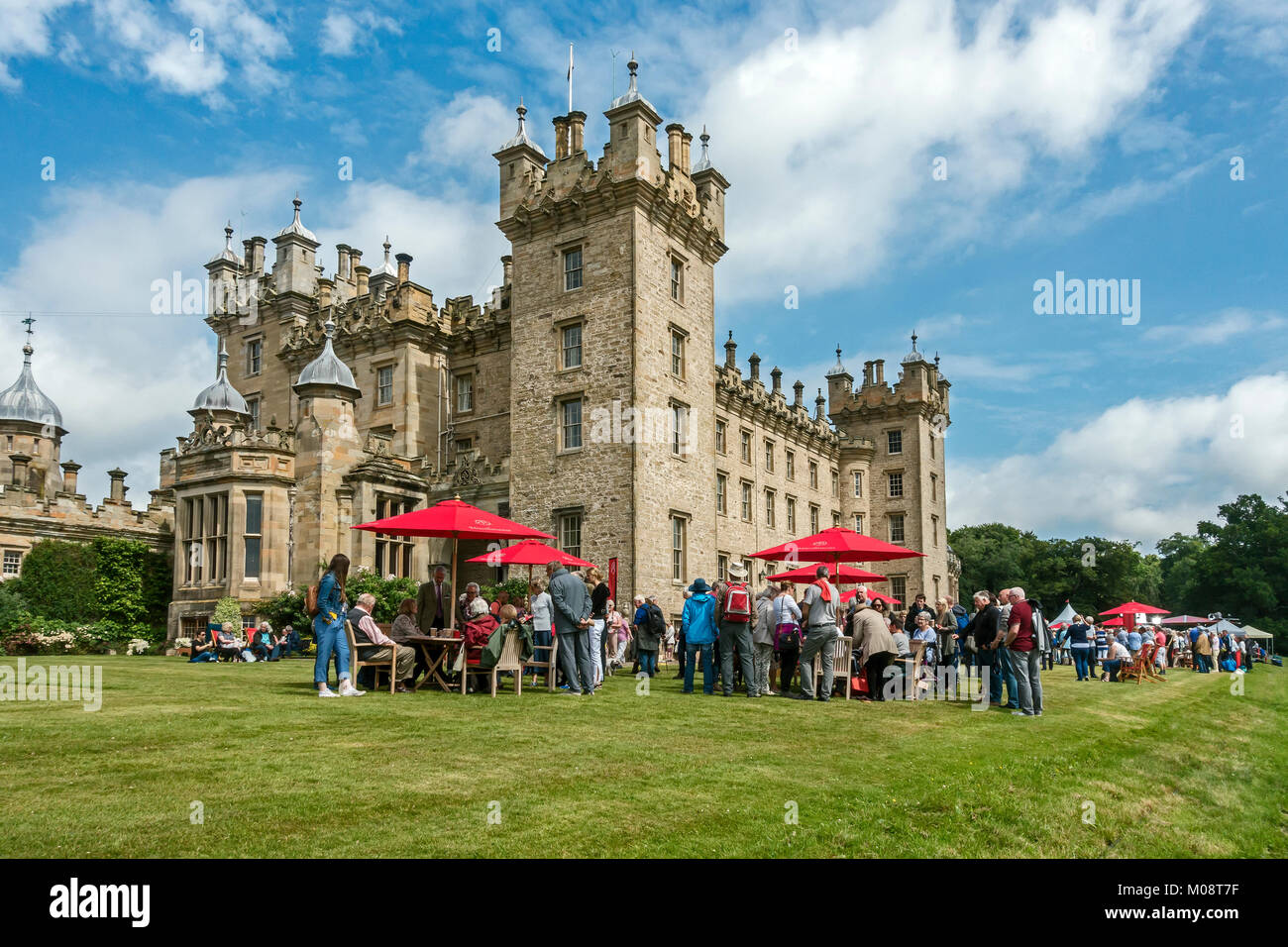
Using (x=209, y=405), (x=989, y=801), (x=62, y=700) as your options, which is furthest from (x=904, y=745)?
(x=209, y=405)

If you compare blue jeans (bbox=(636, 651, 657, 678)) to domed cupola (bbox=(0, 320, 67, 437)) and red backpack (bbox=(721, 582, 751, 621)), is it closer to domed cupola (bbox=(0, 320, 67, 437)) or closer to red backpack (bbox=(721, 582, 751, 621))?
red backpack (bbox=(721, 582, 751, 621))

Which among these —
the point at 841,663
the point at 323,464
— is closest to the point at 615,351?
the point at 323,464

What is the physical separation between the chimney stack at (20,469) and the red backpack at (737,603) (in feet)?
109

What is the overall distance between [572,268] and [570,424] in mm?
5484

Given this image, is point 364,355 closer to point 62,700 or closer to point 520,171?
point 520,171

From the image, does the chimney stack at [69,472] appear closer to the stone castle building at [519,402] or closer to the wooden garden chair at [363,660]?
the stone castle building at [519,402]

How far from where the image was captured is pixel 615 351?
98.6 feet

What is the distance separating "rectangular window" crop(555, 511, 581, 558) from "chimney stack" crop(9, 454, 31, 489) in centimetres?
2244

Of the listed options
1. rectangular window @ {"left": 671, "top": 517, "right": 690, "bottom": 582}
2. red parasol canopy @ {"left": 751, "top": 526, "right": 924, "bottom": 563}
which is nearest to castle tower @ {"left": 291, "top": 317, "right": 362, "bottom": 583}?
rectangular window @ {"left": 671, "top": 517, "right": 690, "bottom": 582}

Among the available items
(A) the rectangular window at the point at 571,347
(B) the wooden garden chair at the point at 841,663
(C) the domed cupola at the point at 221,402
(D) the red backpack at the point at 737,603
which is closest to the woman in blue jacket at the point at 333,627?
(D) the red backpack at the point at 737,603

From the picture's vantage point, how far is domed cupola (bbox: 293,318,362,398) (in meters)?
31.3

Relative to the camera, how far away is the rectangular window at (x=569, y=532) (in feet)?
98.2
